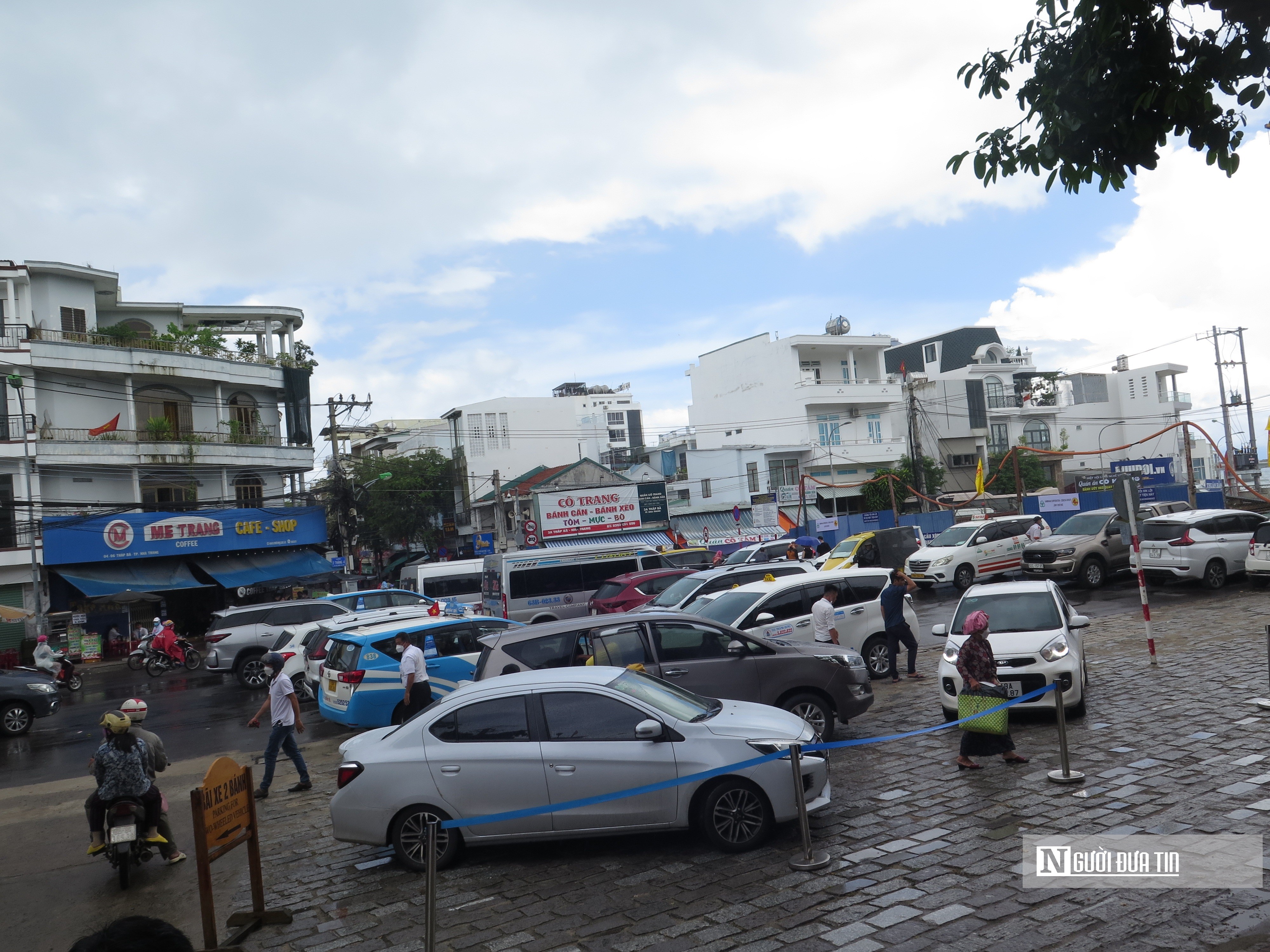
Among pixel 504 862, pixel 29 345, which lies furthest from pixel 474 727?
pixel 29 345

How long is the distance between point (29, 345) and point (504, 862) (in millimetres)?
33412

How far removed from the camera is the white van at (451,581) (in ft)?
95.1

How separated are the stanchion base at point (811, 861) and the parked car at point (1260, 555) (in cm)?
1711

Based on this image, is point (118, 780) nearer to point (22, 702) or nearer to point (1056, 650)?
point (1056, 650)

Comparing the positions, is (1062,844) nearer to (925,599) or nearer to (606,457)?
(925,599)

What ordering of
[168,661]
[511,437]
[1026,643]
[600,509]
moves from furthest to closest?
[511,437]
[600,509]
[168,661]
[1026,643]

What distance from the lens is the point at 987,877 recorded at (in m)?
6.02

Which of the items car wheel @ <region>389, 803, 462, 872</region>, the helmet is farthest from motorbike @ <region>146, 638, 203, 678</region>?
car wheel @ <region>389, 803, 462, 872</region>

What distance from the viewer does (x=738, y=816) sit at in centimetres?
696

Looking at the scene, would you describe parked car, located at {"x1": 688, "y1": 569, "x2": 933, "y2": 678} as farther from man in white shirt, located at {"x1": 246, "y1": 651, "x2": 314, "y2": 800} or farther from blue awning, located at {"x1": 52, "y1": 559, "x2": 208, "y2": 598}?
blue awning, located at {"x1": 52, "y1": 559, "x2": 208, "y2": 598}

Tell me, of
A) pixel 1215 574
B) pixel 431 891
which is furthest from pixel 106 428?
pixel 1215 574

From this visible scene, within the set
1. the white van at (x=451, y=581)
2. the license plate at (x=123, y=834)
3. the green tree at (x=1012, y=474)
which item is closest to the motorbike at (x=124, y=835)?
the license plate at (x=123, y=834)

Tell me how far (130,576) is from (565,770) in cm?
3056

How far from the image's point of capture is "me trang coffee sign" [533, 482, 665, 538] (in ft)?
134
